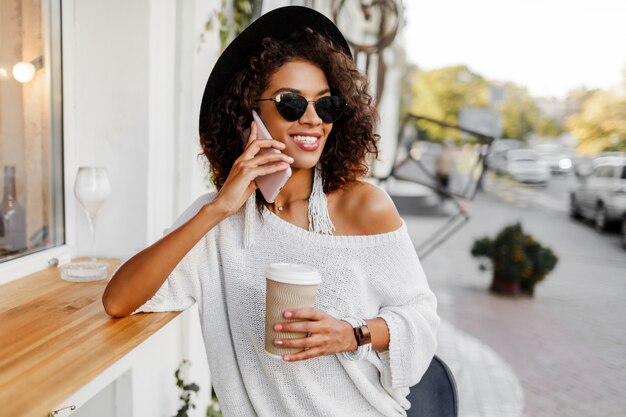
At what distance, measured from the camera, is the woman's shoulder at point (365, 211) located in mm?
1502

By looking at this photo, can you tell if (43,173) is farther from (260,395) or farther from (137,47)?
(260,395)

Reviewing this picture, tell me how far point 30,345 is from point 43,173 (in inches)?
38.2

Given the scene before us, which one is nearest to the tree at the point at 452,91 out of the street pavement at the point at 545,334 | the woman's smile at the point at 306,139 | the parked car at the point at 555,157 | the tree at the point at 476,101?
the tree at the point at 476,101

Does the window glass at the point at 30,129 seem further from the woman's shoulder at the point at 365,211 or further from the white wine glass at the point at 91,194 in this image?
the woman's shoulder at the point at 365,211

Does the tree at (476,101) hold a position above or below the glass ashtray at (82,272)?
above

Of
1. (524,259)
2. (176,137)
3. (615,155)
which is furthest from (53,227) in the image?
(615,155)

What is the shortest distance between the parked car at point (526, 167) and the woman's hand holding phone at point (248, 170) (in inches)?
329

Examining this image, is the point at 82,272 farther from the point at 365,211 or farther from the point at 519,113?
the point at 519,113

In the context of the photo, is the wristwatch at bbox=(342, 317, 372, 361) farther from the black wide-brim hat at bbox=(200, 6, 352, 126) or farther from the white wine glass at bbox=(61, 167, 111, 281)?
the white wine glass at bbox=(61, 167, 111, 281)

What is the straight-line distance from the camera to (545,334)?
553 centimetres

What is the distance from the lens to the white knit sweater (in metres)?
1.42

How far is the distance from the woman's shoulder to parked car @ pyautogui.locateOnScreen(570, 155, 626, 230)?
618 cm

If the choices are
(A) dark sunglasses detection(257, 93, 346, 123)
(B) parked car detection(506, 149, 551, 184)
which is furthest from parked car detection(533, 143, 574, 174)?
(A) dark sunglasses detection(257, 93, 346, 123)

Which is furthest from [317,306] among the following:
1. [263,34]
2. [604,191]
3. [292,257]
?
[604,191]
